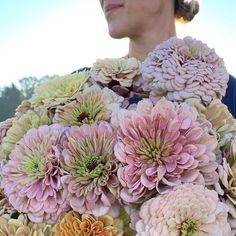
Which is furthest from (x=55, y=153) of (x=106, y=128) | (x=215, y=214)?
(x=215, y=214)

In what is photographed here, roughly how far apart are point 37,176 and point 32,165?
2cm

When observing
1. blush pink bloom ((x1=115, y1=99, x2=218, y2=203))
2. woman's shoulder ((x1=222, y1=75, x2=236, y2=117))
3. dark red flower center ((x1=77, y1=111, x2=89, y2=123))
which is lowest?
woman's shoulder ((x1=222, y1=75, x2=236, y2=117))

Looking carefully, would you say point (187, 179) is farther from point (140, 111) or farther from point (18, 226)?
point (18, 226)

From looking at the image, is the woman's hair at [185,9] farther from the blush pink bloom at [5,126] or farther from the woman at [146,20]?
the blush pink bloom at [5,126]

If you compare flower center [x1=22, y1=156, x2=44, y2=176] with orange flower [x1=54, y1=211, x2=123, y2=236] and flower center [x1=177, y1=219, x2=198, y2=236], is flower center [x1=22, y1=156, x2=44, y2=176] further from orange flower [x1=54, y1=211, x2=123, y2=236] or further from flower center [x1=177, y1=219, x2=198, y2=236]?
flower center [x1=177, y1=219, x2=198, y2=236]

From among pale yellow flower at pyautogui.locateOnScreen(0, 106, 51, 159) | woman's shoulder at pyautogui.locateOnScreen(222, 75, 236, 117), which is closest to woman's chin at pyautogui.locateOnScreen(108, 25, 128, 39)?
woman's shoulder at pyautogui.locateOnScreen(222, 75, 236, 117)

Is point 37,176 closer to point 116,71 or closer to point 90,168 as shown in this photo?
point 90,168

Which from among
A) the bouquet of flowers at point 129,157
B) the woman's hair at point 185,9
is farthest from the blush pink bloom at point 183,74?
the woman's hair at point 185,9

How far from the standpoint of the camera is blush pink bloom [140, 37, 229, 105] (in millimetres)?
631

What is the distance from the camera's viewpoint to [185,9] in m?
1.32

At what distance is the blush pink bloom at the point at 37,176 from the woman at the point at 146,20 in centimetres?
41

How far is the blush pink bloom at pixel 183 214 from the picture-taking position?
20.6 inches

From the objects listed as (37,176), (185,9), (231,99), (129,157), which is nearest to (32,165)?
(37,176)

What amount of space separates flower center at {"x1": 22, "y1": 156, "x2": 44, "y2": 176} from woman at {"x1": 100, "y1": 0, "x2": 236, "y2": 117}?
429mm
